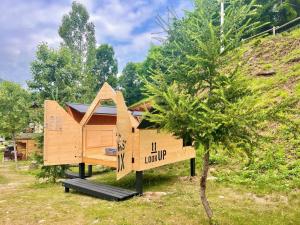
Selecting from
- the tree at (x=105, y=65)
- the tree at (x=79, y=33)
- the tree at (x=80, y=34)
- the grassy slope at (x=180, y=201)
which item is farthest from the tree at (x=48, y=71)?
the tree at (x=105, y=65)

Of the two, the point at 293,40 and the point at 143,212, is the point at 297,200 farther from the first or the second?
the point at 293,40

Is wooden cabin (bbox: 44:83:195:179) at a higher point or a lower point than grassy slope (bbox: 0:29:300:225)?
higher

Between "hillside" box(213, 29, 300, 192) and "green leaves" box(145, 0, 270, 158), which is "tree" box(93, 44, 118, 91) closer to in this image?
"hillside" box(213, 29, 300, 192)

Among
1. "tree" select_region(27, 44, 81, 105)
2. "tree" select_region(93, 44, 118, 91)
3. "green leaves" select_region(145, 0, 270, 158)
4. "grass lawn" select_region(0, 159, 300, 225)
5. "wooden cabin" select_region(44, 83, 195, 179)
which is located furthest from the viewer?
"tree" select_region(93, 44, 118, 91)

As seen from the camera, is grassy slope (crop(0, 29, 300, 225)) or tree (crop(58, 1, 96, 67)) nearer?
grassy slope (crop(0, 29, 300, 225))

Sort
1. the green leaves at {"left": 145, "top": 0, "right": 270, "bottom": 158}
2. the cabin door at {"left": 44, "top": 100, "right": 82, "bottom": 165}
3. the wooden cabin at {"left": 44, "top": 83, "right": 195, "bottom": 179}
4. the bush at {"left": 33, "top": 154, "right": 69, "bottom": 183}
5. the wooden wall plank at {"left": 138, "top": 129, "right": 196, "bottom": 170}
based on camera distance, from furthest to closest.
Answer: the bush at {"left": 33, "top": 154, "right": 69, "bottom": 183} → the cabin door at {"left": 44, "top": 100, "right": 82, "bottom": 165} → the wooden wall plank at {"left": 138, "top": 129, "right": 196, "bottom": 170} → the wooden cabin at {"left": 44, "top": 83, "right": 195, "bottom": 179} → the green leaves at {"left": 145, "top": 0, "right": 270, "bottom": 158}

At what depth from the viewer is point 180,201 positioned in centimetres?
675

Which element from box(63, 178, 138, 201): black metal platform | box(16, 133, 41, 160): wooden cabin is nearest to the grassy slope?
box(63, 178, 138, 201): black metal platform

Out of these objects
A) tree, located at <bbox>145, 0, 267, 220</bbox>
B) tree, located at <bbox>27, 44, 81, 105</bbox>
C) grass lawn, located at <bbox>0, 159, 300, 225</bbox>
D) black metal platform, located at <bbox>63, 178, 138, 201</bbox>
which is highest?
tree, located at <bbox>27, 44, 81, 105</bbox>

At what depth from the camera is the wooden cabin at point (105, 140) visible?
724 centimetres

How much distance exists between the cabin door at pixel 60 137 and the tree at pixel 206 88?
15.5 feet

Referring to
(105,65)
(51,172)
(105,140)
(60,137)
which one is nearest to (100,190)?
(60,137)

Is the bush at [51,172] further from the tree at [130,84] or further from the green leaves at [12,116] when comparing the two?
the tree at [130,84]

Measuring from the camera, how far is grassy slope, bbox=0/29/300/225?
5.59m
